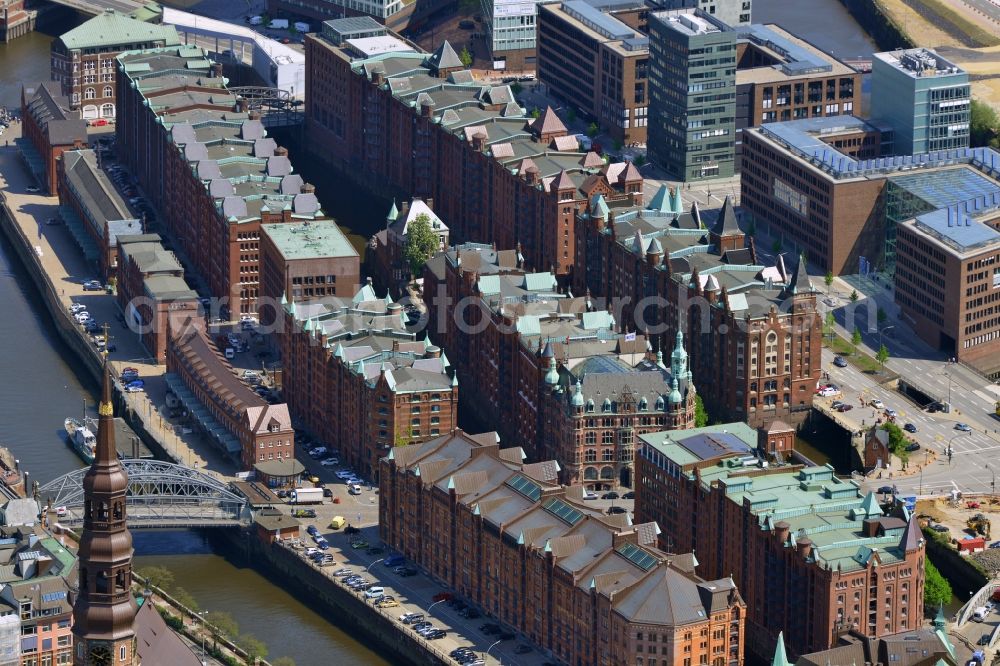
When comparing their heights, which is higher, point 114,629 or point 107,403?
point 107,403
